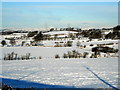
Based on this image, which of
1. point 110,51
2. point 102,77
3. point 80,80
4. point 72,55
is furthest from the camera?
point 110,51

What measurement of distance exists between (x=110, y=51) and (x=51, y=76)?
208 inches

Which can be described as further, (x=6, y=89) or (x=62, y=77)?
(x=62, y=77)

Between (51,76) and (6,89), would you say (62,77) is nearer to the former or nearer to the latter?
(51,76)

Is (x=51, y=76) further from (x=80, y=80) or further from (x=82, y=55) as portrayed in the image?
(x=82, y=55)

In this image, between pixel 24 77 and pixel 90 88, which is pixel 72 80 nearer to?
pixel 90 88

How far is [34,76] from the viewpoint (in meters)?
4.29

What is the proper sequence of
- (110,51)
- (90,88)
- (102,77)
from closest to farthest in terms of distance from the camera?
(90,88)
(102,77)
(110,51)

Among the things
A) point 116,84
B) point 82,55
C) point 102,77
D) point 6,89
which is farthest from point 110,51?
point 6,89

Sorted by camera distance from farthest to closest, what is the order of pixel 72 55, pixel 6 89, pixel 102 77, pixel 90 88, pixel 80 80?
pixel 72 55 < pixel 102 77 < pixel 80 80 < pixel 90 88 < pixel 6 89

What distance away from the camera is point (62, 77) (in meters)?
4.16

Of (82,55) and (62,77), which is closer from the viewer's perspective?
(62,77)

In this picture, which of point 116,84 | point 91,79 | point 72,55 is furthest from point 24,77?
point 72,55

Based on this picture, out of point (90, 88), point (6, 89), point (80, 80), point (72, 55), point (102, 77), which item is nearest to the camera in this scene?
point (6, 89)

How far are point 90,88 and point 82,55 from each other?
4.36 meters
